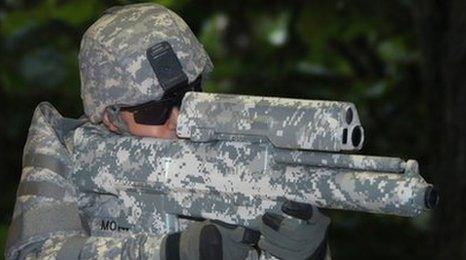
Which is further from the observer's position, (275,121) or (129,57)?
(129,57)

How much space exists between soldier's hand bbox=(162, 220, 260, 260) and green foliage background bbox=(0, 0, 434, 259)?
2.52 m

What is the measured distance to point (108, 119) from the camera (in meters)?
4.47

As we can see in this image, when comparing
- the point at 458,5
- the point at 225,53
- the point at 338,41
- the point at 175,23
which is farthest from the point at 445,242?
the point at 225,53

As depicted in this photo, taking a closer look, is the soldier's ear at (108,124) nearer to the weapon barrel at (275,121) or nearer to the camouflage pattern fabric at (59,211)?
the camouflage pattern fabric at (59,211)

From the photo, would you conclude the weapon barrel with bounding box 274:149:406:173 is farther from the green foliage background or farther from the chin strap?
the green foliage background

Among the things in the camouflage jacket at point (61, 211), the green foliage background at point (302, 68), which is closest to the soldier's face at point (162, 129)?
the camouflage jacket at point (61, 211)

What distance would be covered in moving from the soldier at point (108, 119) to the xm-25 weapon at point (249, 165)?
0.28 ft

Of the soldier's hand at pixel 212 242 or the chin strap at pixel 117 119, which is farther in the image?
the chin strap at pixel 117 119

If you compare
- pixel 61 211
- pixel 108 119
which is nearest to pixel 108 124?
pixel 108 119

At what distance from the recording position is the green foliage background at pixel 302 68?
7.09 meters

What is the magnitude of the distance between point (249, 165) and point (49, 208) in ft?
2.56

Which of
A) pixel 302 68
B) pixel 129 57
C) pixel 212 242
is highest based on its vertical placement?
pixel 129 57

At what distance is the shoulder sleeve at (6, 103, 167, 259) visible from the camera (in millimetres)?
4305

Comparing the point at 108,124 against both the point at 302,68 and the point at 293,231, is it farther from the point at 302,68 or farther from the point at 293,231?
the point at 302,68
